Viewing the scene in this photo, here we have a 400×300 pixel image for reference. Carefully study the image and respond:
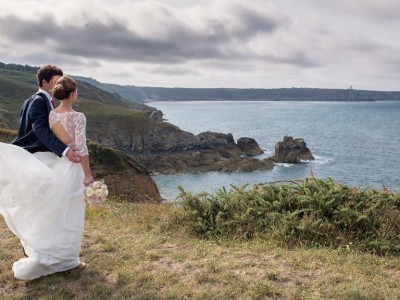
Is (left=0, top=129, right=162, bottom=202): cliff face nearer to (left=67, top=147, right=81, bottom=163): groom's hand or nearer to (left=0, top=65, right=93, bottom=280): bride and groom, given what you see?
(left=0, top=65, right=93, bottom=280): bride and groom

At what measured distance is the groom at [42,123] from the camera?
5734 mm

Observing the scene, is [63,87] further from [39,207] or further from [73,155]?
[39,207]

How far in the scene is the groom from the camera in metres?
5.73

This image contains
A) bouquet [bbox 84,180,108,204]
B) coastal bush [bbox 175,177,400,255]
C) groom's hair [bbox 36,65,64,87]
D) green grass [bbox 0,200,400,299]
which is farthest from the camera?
coastal bush [bbox 175,177,400,255]

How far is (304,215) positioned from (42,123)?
4890 mm

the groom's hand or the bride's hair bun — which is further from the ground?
the bride's hair bun

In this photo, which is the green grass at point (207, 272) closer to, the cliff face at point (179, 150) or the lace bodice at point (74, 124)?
the lace bodice at point (74, 124)

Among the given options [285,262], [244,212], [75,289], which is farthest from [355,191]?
[75,289]

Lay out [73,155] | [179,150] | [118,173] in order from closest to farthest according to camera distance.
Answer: [73,155], [118,173], [179,150]

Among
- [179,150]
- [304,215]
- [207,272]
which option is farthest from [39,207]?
[179,150]

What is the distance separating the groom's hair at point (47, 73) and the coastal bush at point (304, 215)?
3897 millimetres

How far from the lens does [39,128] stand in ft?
18.9

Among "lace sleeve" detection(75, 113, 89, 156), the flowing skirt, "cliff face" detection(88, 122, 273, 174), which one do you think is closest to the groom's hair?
"lace sleeve" detection(75, 113, 89, 156)

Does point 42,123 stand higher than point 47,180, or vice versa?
point 42,123
